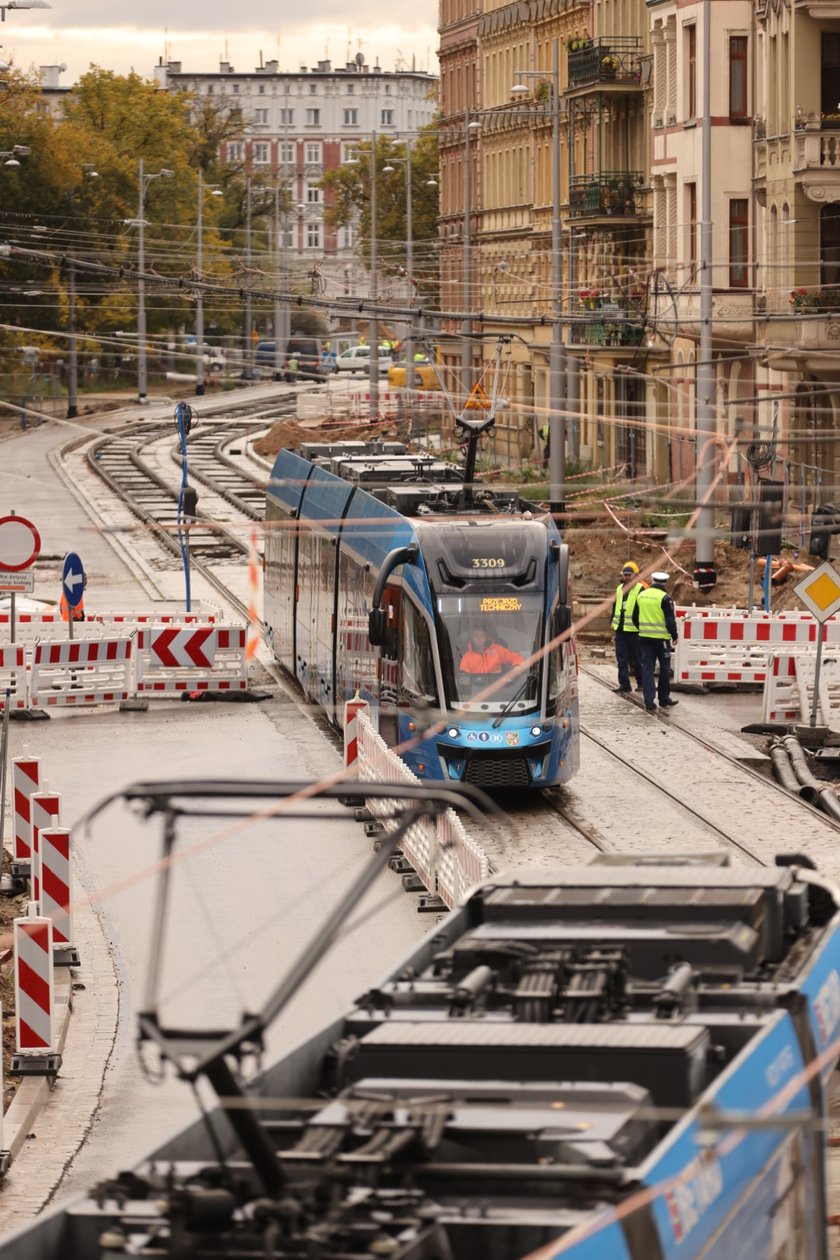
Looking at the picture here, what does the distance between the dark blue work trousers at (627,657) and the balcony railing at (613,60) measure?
3680cm

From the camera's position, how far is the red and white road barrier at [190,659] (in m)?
32.8

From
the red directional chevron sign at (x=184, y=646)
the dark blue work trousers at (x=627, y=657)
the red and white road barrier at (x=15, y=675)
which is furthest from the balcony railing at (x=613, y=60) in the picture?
the red and white road barrier at (x=15, y=675)

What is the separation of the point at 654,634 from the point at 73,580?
7.26 meters

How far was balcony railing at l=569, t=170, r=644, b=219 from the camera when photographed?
66.5 m

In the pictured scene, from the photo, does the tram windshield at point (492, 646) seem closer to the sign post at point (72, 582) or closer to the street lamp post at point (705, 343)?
the sign post at point (72, 582)

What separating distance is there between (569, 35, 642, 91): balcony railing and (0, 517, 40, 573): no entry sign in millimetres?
44616

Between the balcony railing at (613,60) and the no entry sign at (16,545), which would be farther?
the balcony railing at (613,60)

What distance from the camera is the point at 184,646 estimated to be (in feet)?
108

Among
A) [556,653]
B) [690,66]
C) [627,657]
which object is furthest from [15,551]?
[690,66]

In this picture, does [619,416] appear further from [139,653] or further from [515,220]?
[139,653]

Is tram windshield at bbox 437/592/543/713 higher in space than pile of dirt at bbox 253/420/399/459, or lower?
lower

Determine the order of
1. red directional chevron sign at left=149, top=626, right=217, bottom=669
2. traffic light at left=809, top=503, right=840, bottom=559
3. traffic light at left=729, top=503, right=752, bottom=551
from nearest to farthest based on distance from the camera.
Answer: traffic light at left=729, top=503, right=752, bottom=551, red directional chevron sign at left=149, top=626, right=217, bottom=669, traffic light at left=809, top=503, right=840, bottom=559

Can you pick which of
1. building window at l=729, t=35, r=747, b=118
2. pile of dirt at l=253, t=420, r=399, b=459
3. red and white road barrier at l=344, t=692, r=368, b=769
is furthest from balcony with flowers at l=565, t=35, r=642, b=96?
red and white road barrier at l=344, t=692, r=368, b=769

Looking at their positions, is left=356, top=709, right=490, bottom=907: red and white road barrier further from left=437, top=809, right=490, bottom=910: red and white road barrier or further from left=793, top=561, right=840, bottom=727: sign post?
left=793, top=561, right=840, bottom=727: sign post
